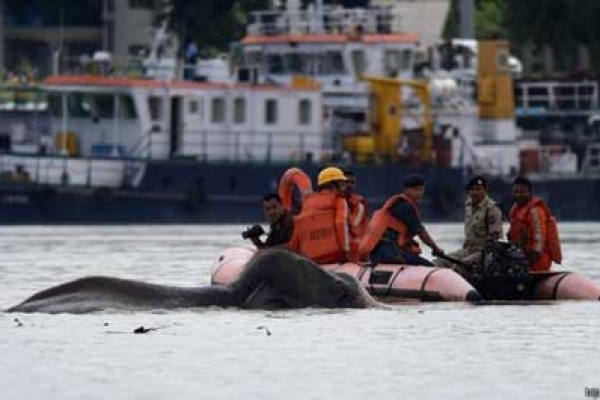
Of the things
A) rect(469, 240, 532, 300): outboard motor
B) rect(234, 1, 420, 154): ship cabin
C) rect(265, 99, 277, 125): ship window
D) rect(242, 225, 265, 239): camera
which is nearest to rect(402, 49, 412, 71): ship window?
rect(234, 1, 420, 154): ship cabin

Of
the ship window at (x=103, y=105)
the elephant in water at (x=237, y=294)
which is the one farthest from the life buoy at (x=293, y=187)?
the ship window at (x=103, y=105)

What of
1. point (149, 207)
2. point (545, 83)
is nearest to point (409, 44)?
point (149, 207)

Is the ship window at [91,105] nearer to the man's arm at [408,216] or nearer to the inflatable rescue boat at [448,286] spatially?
the inflatable rescue boat at [448,286]

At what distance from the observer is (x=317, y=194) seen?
102 feet

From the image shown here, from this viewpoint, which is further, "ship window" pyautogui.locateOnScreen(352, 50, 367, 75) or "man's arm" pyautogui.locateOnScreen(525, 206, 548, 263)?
"ship window" pyautogui.locateOnScreen(352, 50, 367, 75)

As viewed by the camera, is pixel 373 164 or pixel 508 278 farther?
pixel 373 164

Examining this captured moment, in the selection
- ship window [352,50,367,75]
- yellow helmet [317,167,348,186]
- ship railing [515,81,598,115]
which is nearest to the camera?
yellow helmet [317,167,348,186]

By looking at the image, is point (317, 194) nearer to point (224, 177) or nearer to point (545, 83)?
point (224, 177)

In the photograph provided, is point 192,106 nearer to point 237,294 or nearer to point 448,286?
point 448,286

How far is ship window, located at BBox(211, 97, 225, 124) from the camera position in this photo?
59938 millimetres

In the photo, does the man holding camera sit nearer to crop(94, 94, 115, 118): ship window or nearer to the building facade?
crop(94, 94, 115, 118): ship window

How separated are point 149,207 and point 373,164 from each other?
15.8ft

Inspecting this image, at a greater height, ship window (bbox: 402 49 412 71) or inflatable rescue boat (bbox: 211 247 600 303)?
ship window (bbox: 402 49 412 71)

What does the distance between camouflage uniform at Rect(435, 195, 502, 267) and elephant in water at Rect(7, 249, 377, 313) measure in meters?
1.93
